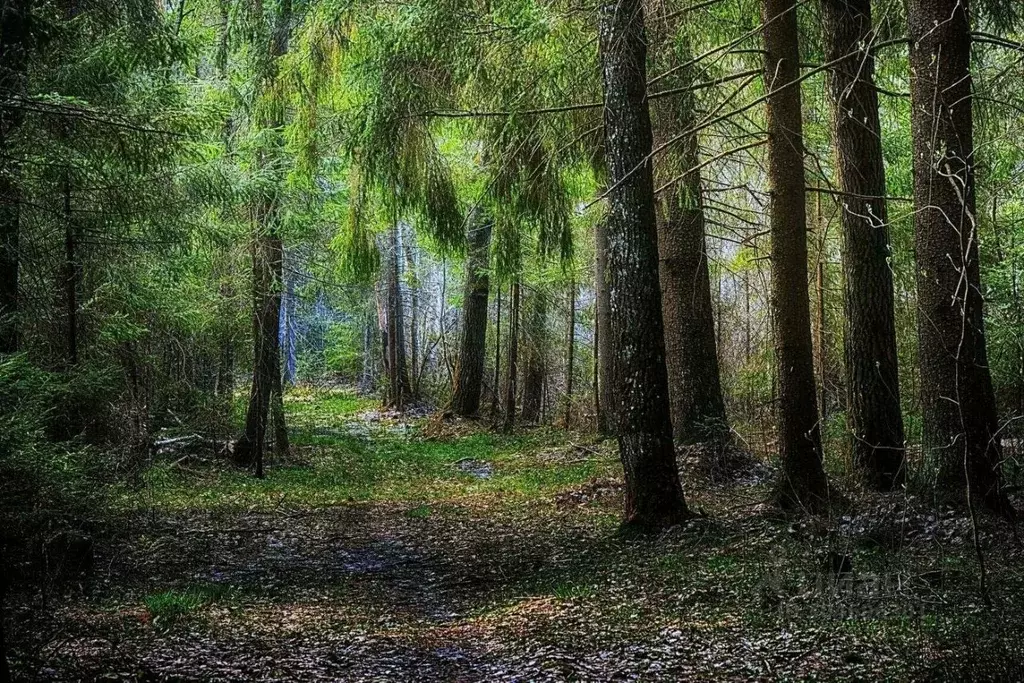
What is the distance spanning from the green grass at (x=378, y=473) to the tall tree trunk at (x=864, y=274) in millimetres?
4351

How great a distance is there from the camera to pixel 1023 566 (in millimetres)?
5156

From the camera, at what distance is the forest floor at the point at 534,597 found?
4594 mm

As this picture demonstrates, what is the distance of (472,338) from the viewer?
69.8 ft

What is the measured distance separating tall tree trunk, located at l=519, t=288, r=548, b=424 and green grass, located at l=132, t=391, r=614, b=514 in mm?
1553

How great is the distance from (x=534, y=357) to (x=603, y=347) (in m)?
4.98

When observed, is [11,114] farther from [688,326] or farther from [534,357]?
[534,357]

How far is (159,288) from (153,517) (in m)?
3.66

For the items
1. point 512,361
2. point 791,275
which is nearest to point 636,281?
point 791,275

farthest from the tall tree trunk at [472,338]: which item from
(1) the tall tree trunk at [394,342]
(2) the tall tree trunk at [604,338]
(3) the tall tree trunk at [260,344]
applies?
(3) the tall tree trunk at [260,344]

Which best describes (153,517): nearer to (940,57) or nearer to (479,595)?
(479,595)

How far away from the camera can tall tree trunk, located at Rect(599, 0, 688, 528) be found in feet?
25.1

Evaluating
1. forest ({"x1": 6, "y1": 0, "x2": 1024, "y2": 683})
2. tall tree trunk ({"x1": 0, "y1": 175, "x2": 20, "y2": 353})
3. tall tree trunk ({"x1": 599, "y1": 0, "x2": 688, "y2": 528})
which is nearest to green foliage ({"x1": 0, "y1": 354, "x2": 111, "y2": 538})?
forest ({"x1": 6, "y1": 0, "x2": 1024, "y2": 683})

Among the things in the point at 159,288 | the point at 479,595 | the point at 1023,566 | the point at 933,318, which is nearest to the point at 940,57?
the point at 933,318

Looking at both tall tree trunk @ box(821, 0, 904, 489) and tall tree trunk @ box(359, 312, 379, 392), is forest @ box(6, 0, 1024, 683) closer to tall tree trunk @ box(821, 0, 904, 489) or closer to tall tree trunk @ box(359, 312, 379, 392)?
tall tree trunk @ box(821, 0, 904, 489)
